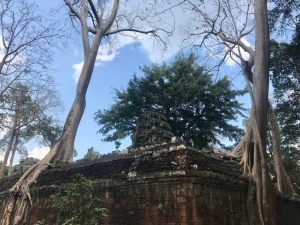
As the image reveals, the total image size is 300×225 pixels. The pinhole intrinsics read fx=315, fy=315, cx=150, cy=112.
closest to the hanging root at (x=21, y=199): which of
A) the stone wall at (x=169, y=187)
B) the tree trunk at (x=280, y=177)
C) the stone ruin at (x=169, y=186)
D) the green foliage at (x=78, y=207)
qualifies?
the stone ruin at (x=169, y=186)

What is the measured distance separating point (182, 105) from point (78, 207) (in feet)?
32.9

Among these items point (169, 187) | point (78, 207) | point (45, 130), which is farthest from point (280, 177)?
point (45, 130)

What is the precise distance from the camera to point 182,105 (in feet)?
47.4

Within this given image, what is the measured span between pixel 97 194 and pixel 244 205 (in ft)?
8.46

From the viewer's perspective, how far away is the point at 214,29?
9.84m

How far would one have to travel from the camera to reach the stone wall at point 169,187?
456cm

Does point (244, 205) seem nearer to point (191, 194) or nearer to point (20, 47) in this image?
point (191, 194)

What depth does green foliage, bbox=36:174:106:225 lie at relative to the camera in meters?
4.55

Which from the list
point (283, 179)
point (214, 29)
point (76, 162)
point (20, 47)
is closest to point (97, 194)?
point (76, 162)

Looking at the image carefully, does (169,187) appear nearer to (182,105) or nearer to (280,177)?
(280,177)

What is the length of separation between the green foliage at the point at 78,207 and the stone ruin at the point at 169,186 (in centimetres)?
44

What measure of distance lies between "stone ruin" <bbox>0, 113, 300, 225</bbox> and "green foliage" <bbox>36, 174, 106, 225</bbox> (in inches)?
17.3

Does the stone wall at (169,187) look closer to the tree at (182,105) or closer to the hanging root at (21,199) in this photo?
the hanging root at (21,199)

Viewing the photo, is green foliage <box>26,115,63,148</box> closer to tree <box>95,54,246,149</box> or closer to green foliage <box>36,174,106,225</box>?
tree <box>95,54,246,149</box>
